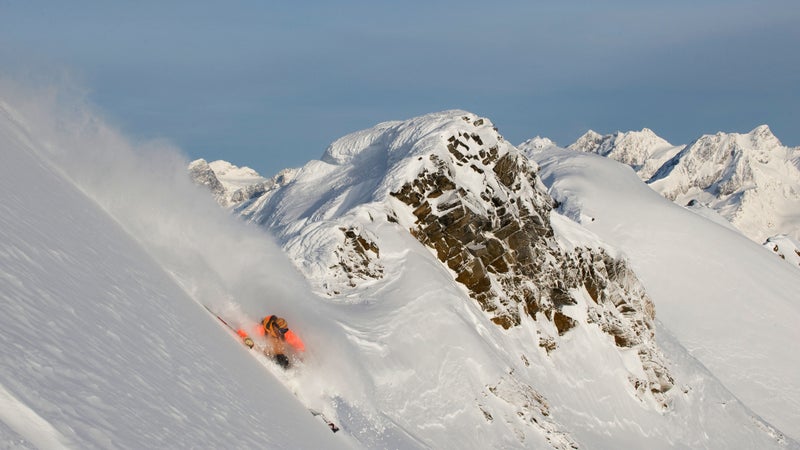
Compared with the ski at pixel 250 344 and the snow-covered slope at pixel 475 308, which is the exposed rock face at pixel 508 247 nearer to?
the snow-covered slope at pixel 475 308

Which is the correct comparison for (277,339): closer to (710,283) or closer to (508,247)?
(508,247)

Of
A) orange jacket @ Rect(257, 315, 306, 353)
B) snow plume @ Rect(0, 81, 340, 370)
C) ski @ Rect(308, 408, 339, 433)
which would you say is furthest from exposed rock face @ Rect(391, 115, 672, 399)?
ski @ Rect(308, 408, 339, 433)

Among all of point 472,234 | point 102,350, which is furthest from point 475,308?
point 102,350

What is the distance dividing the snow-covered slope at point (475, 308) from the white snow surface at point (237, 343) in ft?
0.42

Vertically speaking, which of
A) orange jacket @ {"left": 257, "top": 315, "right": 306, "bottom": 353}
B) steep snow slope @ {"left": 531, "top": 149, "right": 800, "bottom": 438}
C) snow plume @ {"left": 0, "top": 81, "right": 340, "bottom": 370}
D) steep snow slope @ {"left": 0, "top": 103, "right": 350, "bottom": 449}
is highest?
steep snow slope @ {"left": 531, "top": 149, "right": 800, "bottom": 438}

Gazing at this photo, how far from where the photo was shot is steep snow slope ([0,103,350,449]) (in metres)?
8.38

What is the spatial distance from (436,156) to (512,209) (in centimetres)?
470

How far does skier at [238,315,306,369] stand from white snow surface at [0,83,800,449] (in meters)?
0.46

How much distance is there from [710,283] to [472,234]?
48.9 meters

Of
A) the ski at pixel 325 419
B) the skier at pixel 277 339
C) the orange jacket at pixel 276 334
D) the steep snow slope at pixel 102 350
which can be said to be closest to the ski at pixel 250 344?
the ski at pixel 325 419

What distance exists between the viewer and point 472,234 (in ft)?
124

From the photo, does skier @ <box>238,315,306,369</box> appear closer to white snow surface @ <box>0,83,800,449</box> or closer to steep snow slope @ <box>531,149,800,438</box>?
white snow surface @ <box>0,83,800,449</box>

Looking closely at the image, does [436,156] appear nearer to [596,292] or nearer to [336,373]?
[596,292]

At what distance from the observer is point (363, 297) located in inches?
1240
